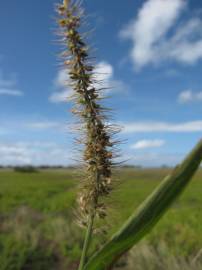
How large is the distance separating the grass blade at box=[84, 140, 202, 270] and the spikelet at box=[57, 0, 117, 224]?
0.39 feet

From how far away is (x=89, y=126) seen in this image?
4.10 feet

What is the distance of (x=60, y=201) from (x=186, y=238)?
9.70 metres

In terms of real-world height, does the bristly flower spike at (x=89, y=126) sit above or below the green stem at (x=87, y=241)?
above

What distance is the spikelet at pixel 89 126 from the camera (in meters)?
1.24

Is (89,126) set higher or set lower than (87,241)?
higher

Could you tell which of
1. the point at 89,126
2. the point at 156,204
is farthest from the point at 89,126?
the point at 156,204

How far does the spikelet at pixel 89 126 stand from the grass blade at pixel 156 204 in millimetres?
119

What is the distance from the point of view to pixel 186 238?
325 inches

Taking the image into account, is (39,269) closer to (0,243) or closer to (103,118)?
(0,243)

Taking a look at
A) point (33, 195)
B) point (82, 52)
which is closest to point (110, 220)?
point (82, 52)

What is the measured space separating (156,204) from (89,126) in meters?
0.31

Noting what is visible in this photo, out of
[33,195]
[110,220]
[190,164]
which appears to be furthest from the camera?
[33,195]

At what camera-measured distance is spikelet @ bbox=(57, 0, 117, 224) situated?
124cm

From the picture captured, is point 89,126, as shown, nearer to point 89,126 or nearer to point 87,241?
point 89,126
